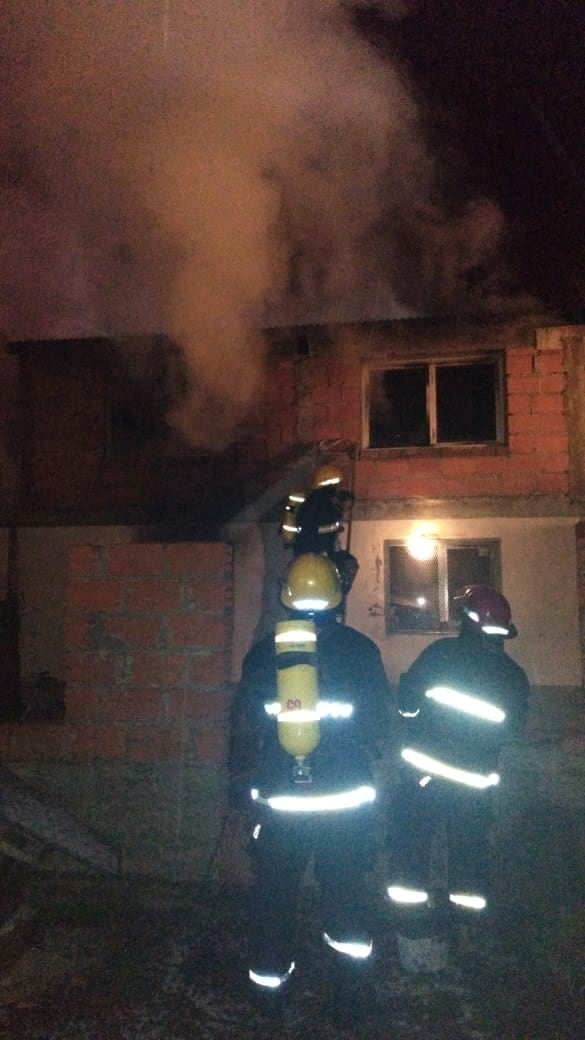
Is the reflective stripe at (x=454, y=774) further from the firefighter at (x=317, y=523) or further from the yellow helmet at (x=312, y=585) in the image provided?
the firefighter at (x=317, y=523)

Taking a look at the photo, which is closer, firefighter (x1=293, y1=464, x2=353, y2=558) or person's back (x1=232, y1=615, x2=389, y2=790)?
person's back (x1=232, y1=615, x2=389, y2=790)

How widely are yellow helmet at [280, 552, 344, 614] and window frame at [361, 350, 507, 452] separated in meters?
3.93

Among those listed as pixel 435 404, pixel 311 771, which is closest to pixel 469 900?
pixel 311 771

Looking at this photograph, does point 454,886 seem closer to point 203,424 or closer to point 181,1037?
point 181,1037

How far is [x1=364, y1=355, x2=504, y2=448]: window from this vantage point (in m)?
6.76

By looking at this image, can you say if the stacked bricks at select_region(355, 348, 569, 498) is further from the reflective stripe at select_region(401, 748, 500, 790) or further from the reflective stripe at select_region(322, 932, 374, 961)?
the reflective stripe at select_region(322, 932, 374, 961)

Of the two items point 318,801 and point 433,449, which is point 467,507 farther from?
point 318,801

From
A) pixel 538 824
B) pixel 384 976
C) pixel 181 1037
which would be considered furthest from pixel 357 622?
Answer: pixel 181 1037

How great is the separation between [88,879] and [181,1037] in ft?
3.34

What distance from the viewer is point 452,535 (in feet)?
21.4

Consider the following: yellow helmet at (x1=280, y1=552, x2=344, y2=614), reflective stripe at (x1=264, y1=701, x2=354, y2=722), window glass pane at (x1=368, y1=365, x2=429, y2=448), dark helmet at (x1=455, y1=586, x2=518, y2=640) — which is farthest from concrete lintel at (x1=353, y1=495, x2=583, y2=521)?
reflective stripe at (x1=264, y1=701, x2=354, y2=722)

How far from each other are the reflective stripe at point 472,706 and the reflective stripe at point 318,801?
78 cm

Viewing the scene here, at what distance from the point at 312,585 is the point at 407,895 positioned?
1547 mm

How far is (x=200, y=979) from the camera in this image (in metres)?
2.87
